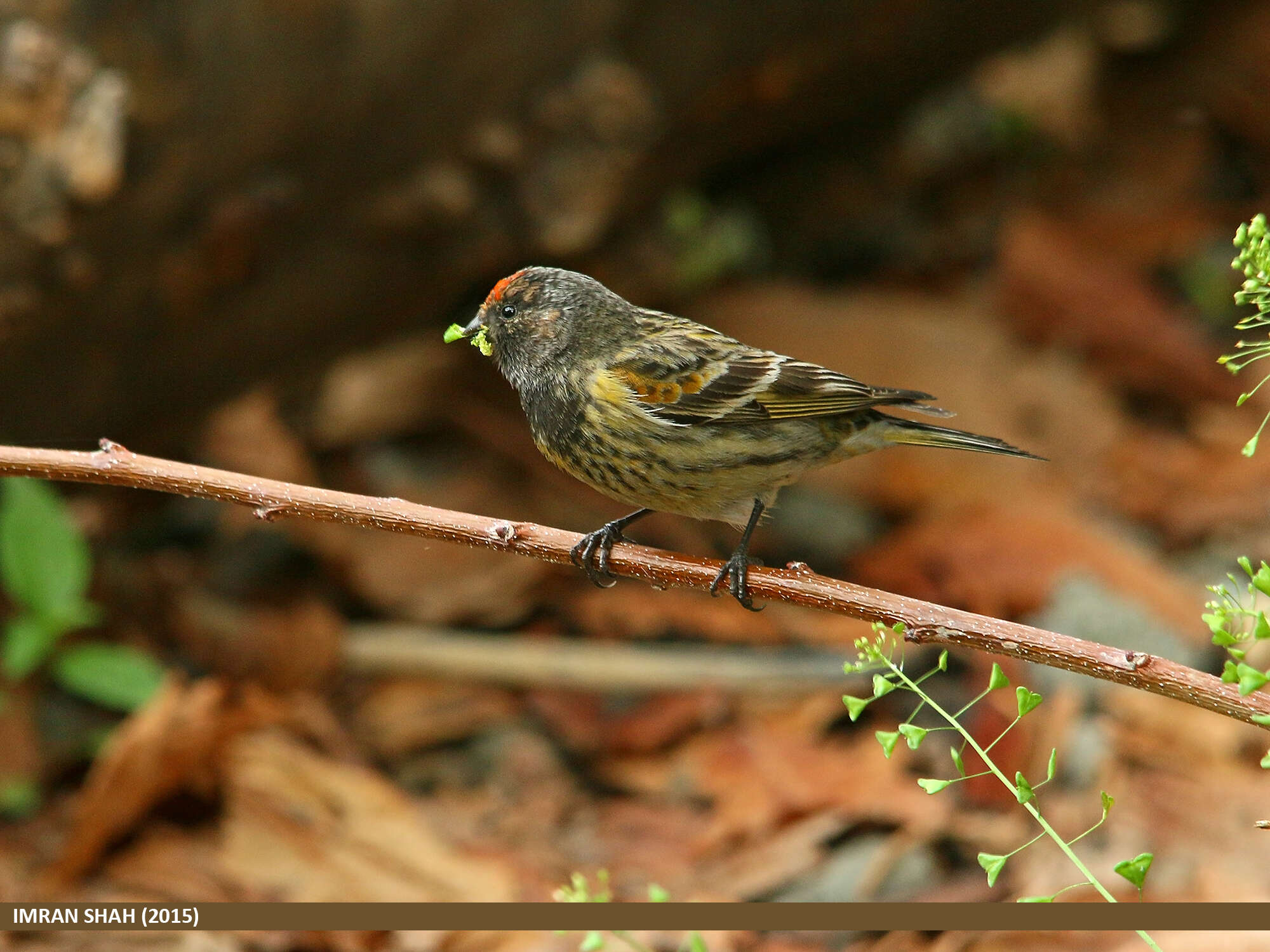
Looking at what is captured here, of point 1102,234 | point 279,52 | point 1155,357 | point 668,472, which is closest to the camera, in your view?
point 668,472

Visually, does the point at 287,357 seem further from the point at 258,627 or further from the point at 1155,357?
the point at 1155,357

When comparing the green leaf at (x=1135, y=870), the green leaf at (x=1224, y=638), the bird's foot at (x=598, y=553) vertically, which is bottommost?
the green leaf at (x=1135, y=870)

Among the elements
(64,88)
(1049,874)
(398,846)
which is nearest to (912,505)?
(1049,874)

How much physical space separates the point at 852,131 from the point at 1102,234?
1.83m

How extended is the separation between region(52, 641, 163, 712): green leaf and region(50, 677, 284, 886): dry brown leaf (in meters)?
0.07

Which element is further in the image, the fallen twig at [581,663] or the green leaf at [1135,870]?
the fallen twig at [581,663]

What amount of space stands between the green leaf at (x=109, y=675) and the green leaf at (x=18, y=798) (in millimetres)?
433

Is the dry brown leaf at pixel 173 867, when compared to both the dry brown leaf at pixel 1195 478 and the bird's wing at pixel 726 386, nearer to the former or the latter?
the bird's wing at pixel 726 386

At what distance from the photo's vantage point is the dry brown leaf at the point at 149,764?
4910 mm

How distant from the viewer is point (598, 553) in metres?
3.60

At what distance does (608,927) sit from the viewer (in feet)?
8.37

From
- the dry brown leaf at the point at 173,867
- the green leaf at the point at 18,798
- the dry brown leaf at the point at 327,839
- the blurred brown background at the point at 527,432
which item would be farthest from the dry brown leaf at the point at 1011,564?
the green leaf at the point at 18,798

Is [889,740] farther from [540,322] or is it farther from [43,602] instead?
[43,602]

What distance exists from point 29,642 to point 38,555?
1.18ft
